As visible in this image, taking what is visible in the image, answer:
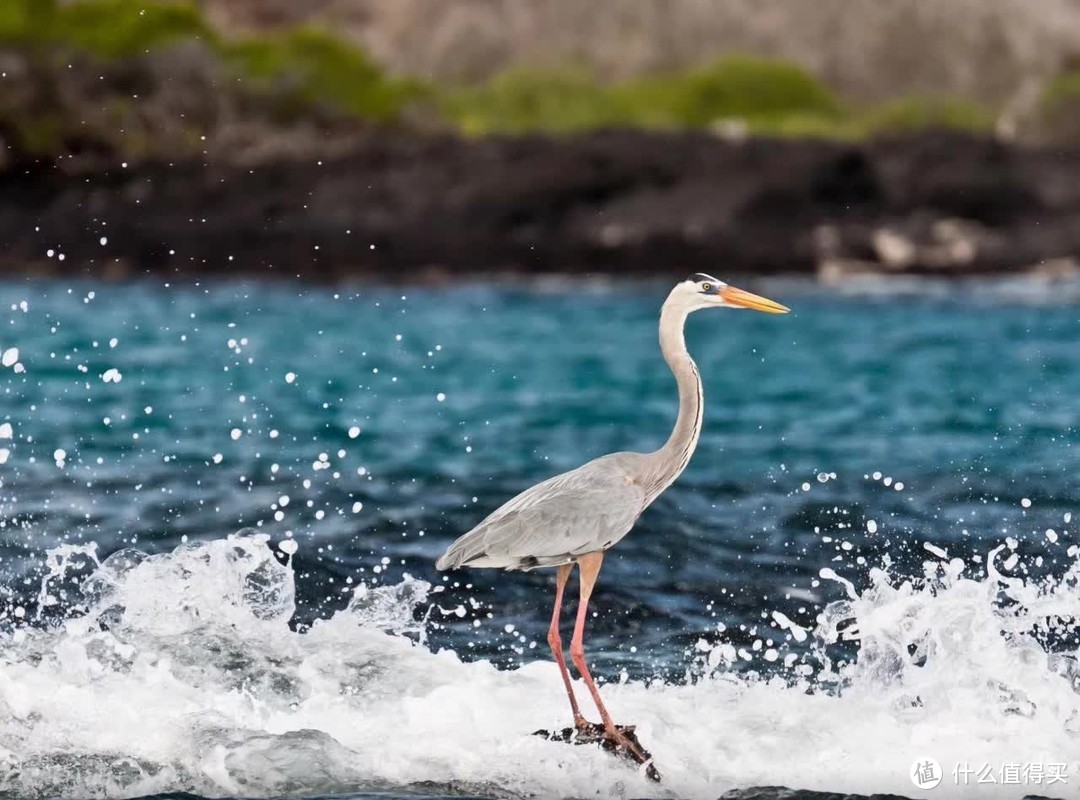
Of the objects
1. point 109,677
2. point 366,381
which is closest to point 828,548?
point 109,677

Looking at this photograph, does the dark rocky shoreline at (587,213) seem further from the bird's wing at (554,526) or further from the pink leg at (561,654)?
the bird's wing at (554,526)

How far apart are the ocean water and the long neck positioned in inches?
39.0

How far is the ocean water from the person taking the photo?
271 inches

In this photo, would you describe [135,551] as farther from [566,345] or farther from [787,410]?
[566,345]

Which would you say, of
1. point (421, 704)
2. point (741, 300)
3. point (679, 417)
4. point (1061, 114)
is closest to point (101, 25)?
point (1061, 114)

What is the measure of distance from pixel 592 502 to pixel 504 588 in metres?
2.67

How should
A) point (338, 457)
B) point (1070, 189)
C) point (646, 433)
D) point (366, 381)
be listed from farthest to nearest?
point (1070, 189), point (366, 381), point (646, 433), point (338, 457)

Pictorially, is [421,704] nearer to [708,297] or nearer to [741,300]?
[708,297]

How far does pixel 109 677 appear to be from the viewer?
24.5 feet

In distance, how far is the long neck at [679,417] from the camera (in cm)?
776

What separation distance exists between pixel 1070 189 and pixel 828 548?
2802 centimetres

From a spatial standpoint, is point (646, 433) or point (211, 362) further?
point (211, 362)

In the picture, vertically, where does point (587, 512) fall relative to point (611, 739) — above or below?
above

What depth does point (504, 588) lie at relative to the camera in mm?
9984
